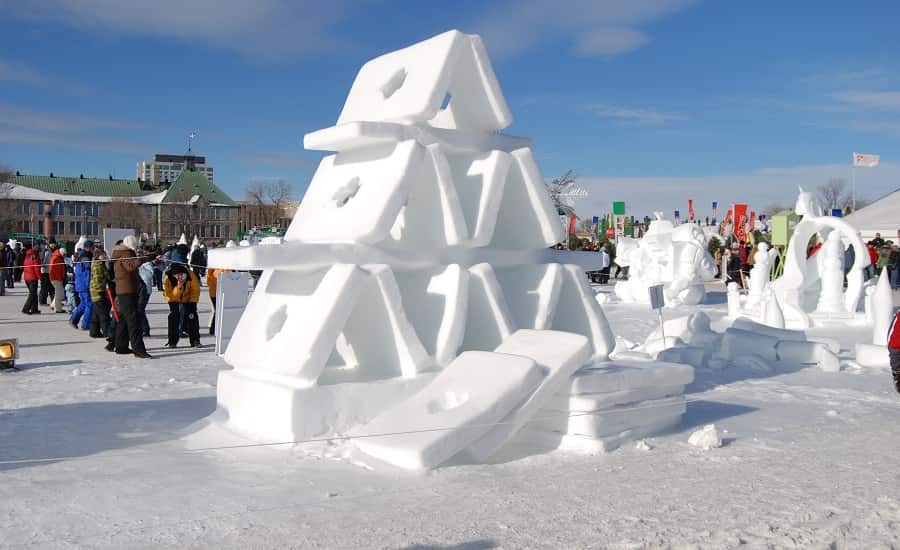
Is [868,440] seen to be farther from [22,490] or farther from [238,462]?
[22,490]

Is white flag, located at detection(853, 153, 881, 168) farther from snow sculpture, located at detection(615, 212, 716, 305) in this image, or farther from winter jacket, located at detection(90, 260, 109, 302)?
winter jacket, located at detection(90, 260, 109, 302)

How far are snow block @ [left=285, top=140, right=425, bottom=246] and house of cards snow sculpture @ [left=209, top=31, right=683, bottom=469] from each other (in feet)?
0.06

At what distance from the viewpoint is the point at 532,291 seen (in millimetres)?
7672

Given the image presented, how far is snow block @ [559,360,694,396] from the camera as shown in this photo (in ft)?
20.4

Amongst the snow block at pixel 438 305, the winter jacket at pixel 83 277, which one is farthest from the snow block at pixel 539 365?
the winter jacket at pixel 83 277

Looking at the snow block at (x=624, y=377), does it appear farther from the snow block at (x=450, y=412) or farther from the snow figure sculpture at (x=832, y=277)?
the snow figure sculpture at (x=832, y=277)

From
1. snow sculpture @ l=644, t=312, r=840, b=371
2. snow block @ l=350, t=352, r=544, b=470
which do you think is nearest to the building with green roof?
snow sculpture @ l=644, t=312, r=840, b=371

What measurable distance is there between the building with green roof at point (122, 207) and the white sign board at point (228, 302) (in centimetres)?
6697

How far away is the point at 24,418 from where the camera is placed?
7.03m

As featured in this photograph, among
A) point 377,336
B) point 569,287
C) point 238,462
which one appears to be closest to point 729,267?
point 569,287

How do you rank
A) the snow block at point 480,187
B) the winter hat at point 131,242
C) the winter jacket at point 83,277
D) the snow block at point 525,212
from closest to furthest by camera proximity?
the snow block at point 480,187
the snow block at point 525,212
the winter hat at point 131,242
the winter jacket at point 83,277

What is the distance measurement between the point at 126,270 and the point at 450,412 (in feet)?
22.3

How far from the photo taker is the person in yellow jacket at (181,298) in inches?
478

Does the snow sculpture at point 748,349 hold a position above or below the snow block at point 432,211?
below
